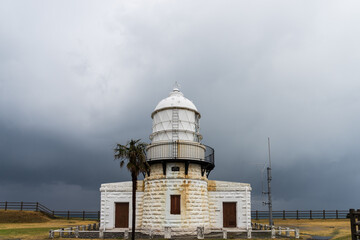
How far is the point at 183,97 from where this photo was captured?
91.5 ft

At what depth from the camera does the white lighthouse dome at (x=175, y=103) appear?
2632cm

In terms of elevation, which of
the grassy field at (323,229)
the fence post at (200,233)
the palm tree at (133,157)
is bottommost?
the grassy field at (323,229)

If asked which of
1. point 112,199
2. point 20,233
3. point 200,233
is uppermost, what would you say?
point 112,199

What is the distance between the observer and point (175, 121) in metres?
25.9

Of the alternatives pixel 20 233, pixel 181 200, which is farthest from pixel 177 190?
pixel 20 233

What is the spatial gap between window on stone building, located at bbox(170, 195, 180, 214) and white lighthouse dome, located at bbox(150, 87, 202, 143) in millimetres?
4626

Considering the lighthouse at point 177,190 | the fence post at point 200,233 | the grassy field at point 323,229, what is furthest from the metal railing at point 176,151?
the grassy field at point 323,229

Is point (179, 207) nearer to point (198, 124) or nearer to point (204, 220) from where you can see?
point (204, 220)

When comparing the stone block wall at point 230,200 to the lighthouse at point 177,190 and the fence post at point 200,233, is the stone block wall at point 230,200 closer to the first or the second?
the lighthouse at point 177,190

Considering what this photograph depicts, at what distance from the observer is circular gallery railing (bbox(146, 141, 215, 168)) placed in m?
24.5

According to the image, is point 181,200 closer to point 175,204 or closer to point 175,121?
point 175,204

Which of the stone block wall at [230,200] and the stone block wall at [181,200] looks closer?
the stone block wall at [181,200]

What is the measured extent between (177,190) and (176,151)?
3.15 meters

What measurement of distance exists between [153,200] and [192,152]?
5.06 m
